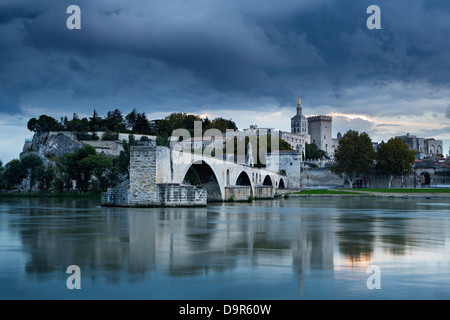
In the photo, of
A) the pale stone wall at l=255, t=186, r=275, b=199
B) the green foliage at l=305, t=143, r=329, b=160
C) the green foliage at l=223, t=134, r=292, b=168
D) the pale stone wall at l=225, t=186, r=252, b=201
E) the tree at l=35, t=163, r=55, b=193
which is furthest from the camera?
the green foliage at l=305, t=143, r=329, b=160

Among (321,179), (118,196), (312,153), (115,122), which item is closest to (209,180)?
(118,196)

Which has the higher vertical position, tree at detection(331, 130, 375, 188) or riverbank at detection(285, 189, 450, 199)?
tree at detection(331, 130, 375, 188)

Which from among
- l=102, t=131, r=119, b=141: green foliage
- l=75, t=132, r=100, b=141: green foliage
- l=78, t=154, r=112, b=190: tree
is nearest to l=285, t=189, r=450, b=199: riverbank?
l=78, t=154, r=112, b=190: tree

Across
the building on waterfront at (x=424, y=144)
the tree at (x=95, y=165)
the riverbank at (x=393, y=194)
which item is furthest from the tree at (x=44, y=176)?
the building on waterfront at (x=424, y=144)

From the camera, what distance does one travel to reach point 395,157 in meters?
75.7

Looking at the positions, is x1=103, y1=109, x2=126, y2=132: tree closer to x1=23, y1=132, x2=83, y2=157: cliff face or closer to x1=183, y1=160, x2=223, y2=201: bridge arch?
x1=23, y1=132, x2=83, y2=157: cliff face

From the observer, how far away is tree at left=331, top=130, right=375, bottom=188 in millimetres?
74562

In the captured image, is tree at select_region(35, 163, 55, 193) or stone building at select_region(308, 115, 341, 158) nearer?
tree at select_region(35, 163, 55, 193)

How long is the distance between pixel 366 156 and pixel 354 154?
1849 mm

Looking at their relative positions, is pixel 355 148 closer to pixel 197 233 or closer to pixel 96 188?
pixel 96 188

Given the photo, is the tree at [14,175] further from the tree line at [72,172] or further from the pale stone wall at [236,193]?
the pale stone wall at [236,193]

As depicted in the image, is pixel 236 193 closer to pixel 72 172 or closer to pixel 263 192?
pixel 263 192

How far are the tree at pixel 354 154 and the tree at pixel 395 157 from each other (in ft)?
6.15
